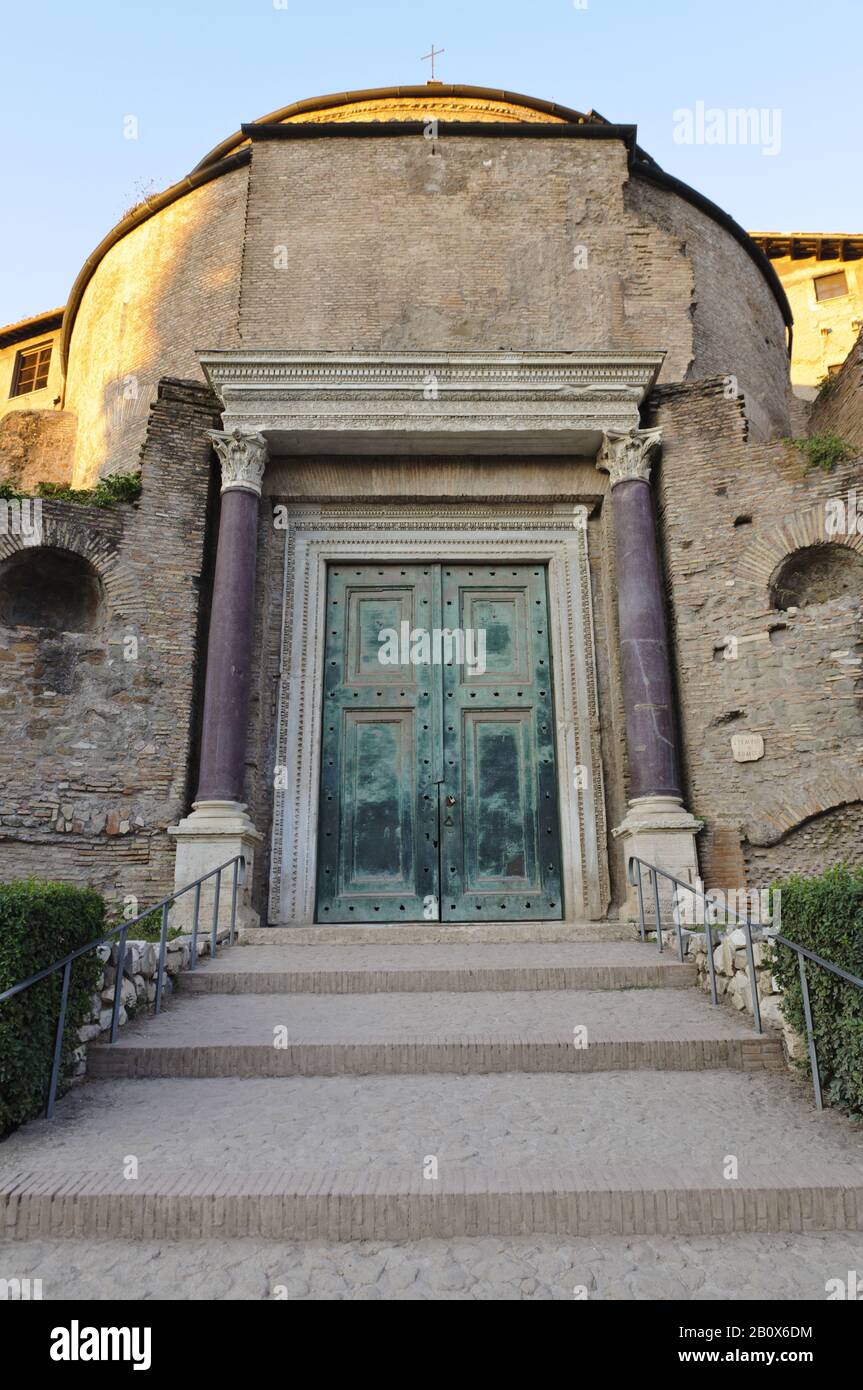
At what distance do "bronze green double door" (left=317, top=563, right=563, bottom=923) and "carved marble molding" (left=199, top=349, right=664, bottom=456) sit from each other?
1.47 meters

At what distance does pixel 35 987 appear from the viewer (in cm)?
404

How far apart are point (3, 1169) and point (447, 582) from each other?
7382 millimetres

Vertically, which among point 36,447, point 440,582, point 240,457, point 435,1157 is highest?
point 36,447

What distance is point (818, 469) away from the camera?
9.05 metres

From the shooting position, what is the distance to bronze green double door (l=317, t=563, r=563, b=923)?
900cm

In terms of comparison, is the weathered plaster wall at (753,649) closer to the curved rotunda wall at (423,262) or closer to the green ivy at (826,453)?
the green ivy at (826,453)

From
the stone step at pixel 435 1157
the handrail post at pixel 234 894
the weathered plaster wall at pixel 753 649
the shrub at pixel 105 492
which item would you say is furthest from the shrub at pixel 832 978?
the shrub at pixel 105 492

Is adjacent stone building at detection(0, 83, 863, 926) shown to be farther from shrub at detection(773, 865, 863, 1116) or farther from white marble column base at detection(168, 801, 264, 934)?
shrub at detection(773, 865, 863, 1116)

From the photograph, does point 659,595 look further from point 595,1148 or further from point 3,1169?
point 3,1169

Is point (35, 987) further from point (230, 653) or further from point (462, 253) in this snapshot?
point (462, 253)

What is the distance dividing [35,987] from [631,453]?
760cm

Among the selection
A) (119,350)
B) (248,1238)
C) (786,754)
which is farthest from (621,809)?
(119,350)

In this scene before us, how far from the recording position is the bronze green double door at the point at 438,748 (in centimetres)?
900

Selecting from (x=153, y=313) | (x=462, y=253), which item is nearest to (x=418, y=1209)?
(x=462, y=253)
